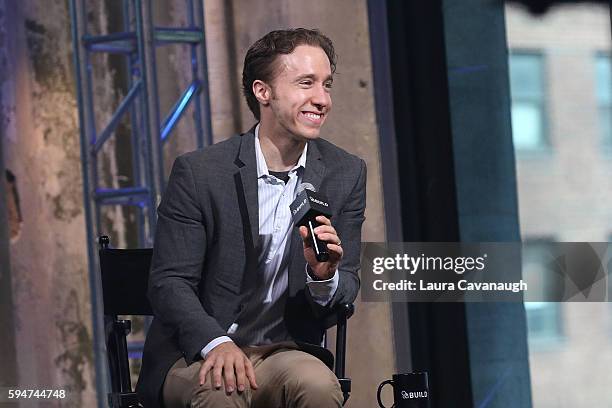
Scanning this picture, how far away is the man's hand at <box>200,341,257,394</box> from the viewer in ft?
7.30

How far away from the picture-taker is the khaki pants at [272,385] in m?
2.26

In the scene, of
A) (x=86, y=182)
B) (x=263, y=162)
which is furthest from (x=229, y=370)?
(x=86, y=182)

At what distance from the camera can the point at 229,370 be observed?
2.23 meters

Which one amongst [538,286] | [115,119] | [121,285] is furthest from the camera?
[538,286]

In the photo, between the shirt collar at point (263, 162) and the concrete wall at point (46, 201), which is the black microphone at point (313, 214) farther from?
the concrete wall at point (46, 201)

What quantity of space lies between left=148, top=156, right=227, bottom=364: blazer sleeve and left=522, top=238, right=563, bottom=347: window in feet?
7.05

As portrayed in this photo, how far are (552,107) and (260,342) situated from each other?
7.53 ft

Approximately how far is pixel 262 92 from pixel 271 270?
1.33ft

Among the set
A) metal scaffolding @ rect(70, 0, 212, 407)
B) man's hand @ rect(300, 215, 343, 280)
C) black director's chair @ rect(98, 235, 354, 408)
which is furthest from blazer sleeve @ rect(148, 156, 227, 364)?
metal scaffolding @ rect(70, 0, 212, 407)

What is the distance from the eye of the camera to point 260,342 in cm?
253

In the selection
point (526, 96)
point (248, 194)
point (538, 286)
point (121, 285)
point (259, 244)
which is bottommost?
point (538, 286)

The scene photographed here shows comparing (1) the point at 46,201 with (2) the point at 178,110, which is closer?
(2) the point at 178,110

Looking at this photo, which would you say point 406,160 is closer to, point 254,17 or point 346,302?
point 254,17

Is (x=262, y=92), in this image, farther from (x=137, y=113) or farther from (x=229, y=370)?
(x=137, y=113)
